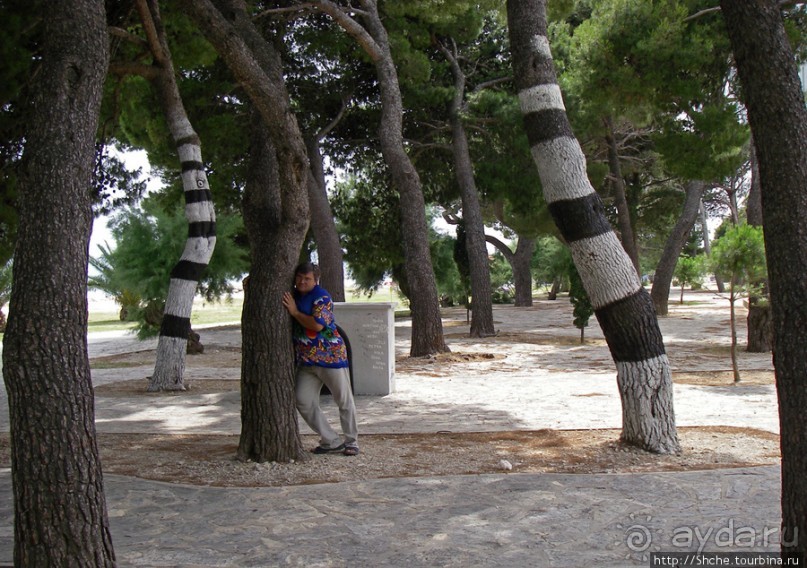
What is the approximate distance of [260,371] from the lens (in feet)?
19.1

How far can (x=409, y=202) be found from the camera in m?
14.3

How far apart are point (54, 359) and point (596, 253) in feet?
14.0

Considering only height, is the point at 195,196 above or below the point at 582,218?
above

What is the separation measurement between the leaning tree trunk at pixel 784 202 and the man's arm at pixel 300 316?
11.5 ft

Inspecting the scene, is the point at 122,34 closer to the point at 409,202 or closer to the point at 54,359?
the point at 409,202

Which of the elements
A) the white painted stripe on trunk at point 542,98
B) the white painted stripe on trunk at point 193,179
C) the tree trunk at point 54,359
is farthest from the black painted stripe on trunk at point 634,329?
the white painted stripe on trunk at point 193,179

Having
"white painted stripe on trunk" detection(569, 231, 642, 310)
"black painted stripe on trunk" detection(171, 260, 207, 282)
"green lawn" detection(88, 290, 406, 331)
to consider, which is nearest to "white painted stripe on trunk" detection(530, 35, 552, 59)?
"white painted stripe on trunk" detection(569, 231, 642, 310)

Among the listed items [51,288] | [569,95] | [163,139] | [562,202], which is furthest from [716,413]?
[163,139]

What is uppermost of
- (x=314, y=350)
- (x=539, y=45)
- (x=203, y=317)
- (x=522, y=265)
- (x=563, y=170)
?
(x=539, y=45)

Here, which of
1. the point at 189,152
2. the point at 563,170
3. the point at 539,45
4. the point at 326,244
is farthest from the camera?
the point at 326,244

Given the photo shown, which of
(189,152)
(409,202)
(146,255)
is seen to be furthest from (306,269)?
(146,255)

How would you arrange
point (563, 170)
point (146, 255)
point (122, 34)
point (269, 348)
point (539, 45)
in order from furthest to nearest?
point (146, 255), point (122, 34), point (539, 45), point (563, 170), point (269, 348)

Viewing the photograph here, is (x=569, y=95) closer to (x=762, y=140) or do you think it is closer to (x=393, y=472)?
(x=393, y=472)

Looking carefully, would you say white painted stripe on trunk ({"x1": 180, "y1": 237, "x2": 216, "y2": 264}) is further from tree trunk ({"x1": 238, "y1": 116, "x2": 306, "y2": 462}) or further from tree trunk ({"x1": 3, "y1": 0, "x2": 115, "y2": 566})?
tree trunk ({"x1": 3, "y1": 0, "x2": 115, "y2": 566})
